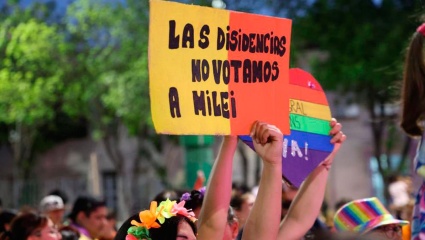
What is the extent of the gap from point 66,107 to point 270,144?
22.5 metres

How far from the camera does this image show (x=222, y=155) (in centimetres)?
370

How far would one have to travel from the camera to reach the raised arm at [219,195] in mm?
3666

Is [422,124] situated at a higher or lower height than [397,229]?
higher

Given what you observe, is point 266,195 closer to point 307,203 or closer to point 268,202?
point 268,202

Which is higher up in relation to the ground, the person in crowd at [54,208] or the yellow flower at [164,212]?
the yellow flower at [164,212]

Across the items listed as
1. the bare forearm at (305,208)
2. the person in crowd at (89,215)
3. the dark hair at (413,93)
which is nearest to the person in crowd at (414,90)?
the dark hair at (413,93)

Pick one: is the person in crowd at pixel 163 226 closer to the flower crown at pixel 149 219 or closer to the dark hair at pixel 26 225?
the flower crown at pixel 149 219

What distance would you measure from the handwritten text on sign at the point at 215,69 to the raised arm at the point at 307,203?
39 cm

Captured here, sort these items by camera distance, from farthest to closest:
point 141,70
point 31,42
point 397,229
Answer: point 141,70 → point 31,42 → point 397,229

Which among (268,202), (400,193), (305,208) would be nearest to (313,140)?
(305,208)

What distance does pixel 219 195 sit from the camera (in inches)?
145

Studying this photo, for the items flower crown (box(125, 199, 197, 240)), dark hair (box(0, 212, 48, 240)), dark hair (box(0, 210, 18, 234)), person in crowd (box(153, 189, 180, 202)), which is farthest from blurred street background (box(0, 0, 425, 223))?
flower crown (box(125, 199, 197, 240))

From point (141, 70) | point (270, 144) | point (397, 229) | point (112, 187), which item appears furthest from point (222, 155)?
point (112, 187)

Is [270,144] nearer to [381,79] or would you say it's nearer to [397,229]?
[397,229]
